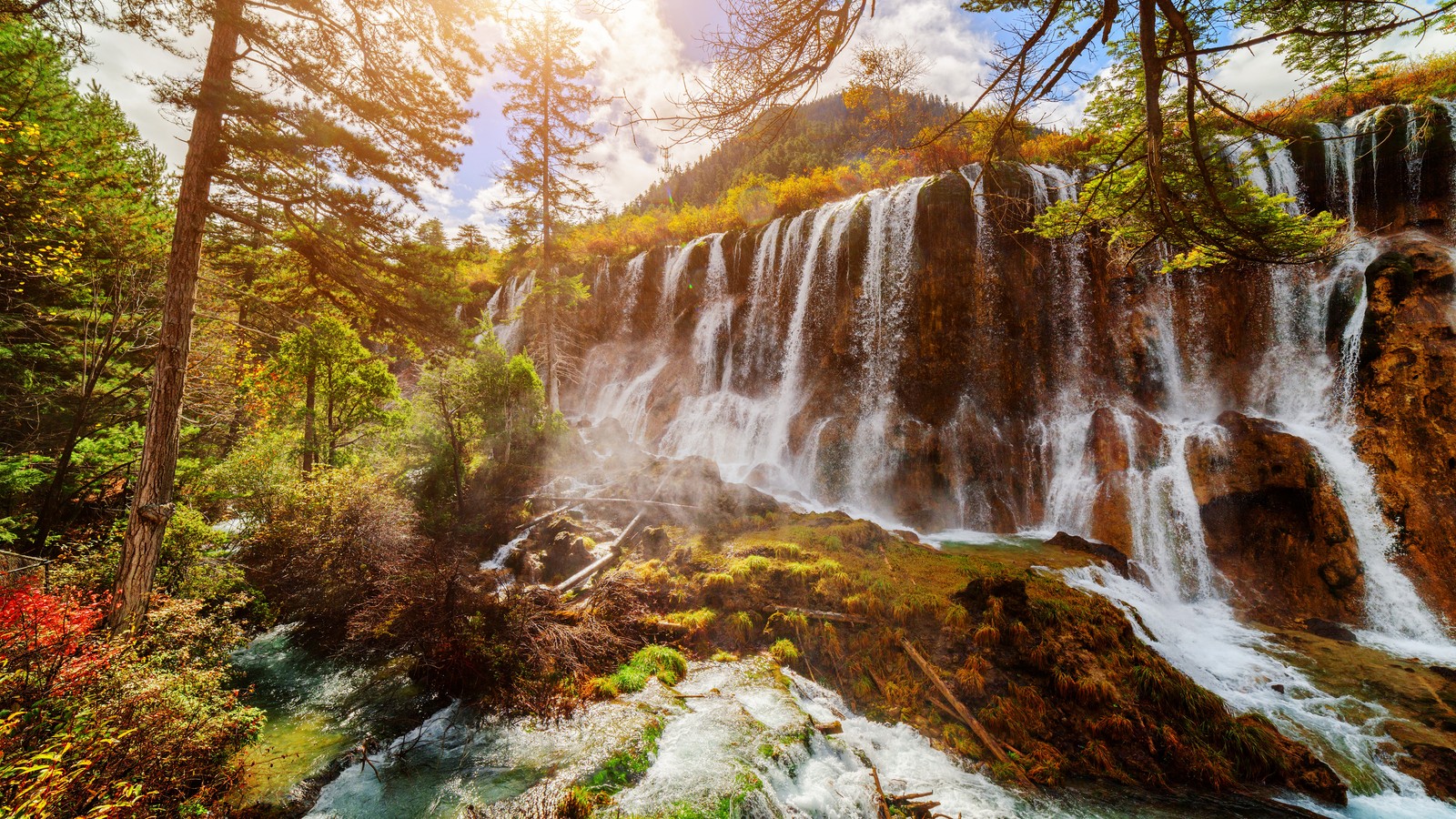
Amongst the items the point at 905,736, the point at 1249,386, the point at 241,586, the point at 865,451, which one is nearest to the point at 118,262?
the point at 241,586

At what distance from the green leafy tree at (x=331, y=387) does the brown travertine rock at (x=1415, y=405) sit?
24.3m

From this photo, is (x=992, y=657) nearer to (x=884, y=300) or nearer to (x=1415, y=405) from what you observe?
(x=1415, y=405)

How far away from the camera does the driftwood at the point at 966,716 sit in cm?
528

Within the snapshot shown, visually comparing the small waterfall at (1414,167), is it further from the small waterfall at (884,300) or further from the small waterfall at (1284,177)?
the small waterfall at (884,300)

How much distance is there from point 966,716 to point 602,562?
21.8 ft

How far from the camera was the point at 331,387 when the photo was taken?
1434cm

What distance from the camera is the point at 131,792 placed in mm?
3301

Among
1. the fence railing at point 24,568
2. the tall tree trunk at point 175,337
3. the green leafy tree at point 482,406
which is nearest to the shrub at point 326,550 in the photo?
the fence railing at point 24,568

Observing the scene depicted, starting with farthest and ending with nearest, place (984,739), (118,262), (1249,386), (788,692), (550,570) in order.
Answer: (1249,386)
(550,570)
(118,262)
(788,692)
(984,739)

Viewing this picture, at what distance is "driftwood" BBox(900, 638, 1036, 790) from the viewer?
17.3 ft

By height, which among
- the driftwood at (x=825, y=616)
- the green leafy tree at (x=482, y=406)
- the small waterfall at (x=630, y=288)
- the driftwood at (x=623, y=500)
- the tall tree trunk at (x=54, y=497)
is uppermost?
the small waterfall at (x=630, y=288)

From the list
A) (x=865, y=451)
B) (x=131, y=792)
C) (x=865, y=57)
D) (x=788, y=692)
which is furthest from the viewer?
(x=865, y=451)

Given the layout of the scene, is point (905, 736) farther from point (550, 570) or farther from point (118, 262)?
point (118, 262)

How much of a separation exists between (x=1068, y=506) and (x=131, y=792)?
55.3ft
